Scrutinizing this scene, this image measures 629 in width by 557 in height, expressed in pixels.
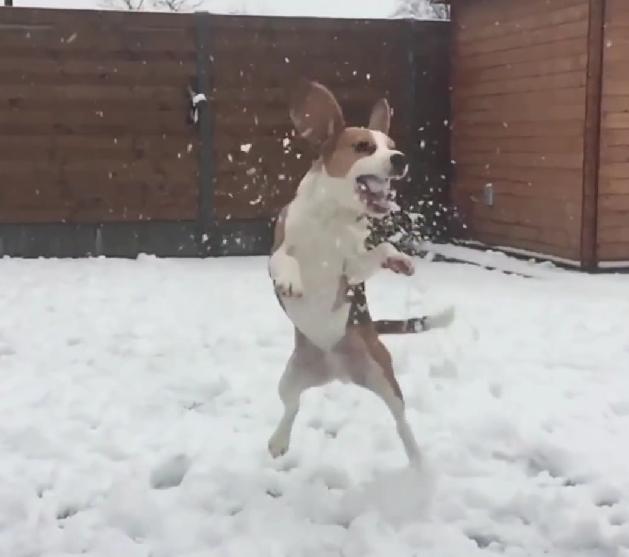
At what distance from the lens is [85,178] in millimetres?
8625

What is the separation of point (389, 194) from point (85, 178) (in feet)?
20.5

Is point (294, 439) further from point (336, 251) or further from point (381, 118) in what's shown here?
point (381, 118)

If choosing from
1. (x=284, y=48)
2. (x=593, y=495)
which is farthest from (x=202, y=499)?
(x=284, y=48)

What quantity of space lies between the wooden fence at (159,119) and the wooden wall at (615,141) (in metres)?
2.42

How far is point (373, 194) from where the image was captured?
9.21 ft

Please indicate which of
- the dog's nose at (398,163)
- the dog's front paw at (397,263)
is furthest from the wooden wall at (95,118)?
the dog's nose at (398,163)

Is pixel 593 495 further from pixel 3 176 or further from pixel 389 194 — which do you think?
pixel 3 176

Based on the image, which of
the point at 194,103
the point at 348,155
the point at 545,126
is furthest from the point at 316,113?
the point at 194,103

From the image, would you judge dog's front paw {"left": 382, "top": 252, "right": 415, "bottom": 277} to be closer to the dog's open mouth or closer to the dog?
the dog

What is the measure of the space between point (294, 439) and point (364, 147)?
4.15ft

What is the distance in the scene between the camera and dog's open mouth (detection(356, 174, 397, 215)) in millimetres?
2801

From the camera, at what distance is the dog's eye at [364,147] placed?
2807 millimetres

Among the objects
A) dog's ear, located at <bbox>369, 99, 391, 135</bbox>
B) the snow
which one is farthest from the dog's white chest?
the snow

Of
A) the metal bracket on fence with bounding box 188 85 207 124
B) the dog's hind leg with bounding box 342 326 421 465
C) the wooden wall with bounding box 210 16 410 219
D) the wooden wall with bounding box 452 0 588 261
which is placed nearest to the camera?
the dog's hind leg with bounding box 342 326 421 465
